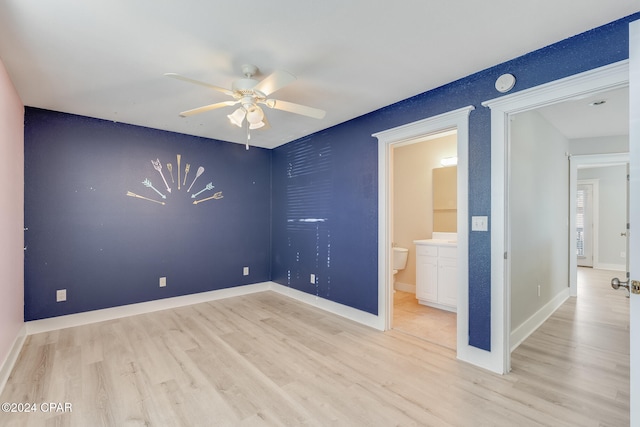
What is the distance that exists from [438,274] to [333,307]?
4.70 feet

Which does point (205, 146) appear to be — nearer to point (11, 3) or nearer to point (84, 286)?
point (84, 286)

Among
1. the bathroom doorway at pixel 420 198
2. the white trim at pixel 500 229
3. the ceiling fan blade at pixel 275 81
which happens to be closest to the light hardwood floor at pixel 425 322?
the bathroom doorway at pixel 420 198

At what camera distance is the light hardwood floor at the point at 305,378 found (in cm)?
189

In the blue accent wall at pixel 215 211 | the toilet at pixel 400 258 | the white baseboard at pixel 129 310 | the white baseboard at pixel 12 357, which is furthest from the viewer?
the toilet at pixel 400 258

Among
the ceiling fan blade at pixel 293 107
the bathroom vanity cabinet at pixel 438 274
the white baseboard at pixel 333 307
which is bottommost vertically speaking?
the white baseboard at pixel 333 307

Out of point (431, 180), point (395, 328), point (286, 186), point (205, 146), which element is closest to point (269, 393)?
point (395, 328)

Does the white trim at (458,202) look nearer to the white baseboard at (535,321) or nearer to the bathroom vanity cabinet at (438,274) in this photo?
the white baseboard at (535,321)

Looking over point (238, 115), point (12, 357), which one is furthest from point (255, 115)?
point (12, 357)

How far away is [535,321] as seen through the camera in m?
3.31

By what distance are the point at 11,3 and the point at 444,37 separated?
2.52m

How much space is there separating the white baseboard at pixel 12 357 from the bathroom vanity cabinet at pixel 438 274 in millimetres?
4167

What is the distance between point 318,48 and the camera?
2109 millimetres

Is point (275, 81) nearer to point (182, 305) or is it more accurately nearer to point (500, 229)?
point (500, 229)

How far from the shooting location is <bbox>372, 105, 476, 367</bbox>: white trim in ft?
8.44
